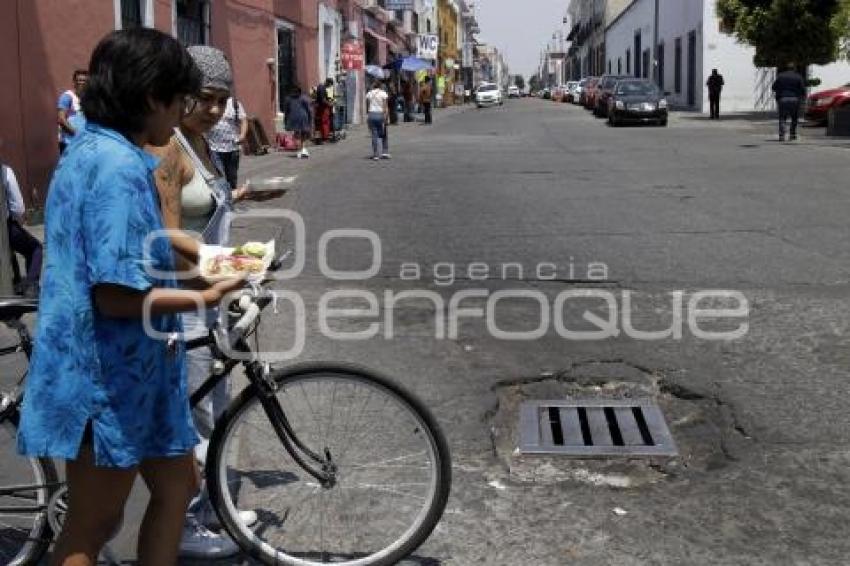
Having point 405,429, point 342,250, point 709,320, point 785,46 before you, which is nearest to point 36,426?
point 405,429

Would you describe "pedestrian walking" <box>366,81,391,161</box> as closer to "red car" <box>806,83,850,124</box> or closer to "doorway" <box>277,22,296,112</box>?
"doorway" <box>277,22,296,112</box>

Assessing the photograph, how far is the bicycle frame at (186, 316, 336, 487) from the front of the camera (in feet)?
10.3

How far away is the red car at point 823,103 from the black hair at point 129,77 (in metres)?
26.1

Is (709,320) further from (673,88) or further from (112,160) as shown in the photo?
(673,88)

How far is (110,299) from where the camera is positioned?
242 centimetres

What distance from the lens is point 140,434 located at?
2.52m

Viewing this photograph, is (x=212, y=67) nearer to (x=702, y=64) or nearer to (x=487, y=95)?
(x=702, y=64)

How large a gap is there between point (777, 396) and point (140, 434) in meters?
3.64

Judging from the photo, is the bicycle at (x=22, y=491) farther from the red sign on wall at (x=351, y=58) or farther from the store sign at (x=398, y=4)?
the store sign at (x=398, y=4)

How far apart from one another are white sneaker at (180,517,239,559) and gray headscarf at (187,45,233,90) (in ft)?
5.06

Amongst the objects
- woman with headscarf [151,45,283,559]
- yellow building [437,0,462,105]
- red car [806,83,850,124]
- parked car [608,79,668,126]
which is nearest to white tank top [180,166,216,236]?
woman with headscarf [151,45,283,559]

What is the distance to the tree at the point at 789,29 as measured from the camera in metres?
29.5

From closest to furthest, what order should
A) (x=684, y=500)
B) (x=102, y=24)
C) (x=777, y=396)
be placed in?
(x=684, y=500)
(x=777, y=396)
(x=102, y=24)

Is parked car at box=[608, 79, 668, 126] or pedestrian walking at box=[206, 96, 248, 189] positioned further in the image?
parked car at box=[608, 79, 668, 126]
